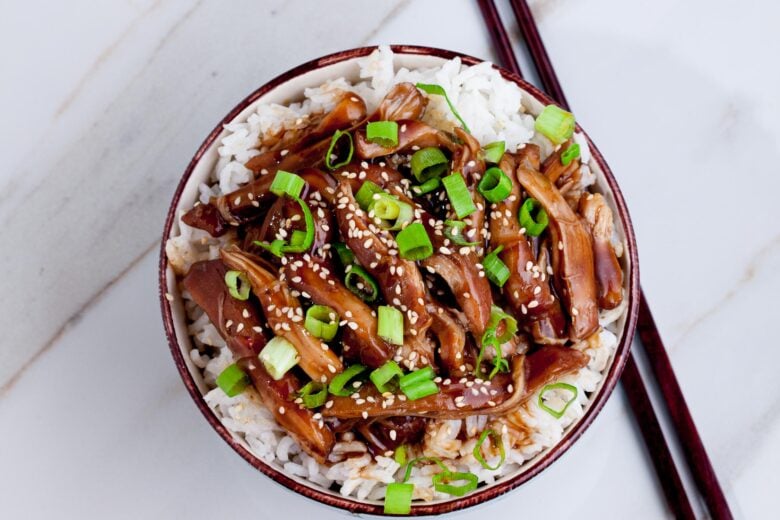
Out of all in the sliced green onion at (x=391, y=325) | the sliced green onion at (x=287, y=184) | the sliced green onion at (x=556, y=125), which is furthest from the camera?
the sliced green onion at (x=556, y=125)

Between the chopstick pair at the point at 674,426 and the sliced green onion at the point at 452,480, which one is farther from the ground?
the sliced green onion at the point at 452,480

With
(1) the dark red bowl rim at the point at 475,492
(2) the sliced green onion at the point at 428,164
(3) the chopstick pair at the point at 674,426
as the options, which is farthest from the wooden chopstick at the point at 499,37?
(3) the chopstick pair at the point at 674,426

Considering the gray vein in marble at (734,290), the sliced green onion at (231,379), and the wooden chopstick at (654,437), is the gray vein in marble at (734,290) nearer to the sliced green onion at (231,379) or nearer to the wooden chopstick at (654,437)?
the wooden chopstick at (654,437)

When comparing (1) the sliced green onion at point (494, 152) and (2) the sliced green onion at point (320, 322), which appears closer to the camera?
(2) the sliced green onion at point (320, 322)

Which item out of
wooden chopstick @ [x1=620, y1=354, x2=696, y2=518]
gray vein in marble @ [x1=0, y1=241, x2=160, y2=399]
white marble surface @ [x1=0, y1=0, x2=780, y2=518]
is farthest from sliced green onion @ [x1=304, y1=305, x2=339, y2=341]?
wooden chopstick @ [x1=620, y1=354, x2=696, y2=518]

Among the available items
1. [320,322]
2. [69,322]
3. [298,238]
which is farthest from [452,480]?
[69,322]

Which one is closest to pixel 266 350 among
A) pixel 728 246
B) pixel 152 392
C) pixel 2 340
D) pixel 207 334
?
pixel 207 334

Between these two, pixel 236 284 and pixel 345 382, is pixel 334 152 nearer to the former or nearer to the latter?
pixel 236 284

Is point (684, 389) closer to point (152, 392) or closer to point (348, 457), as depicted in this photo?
point (348, 457)

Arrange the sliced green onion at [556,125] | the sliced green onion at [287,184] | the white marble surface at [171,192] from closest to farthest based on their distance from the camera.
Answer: the sliced green onion at [287,184], the sliced green onion at [556,125], the white marble surface at [171,192]
